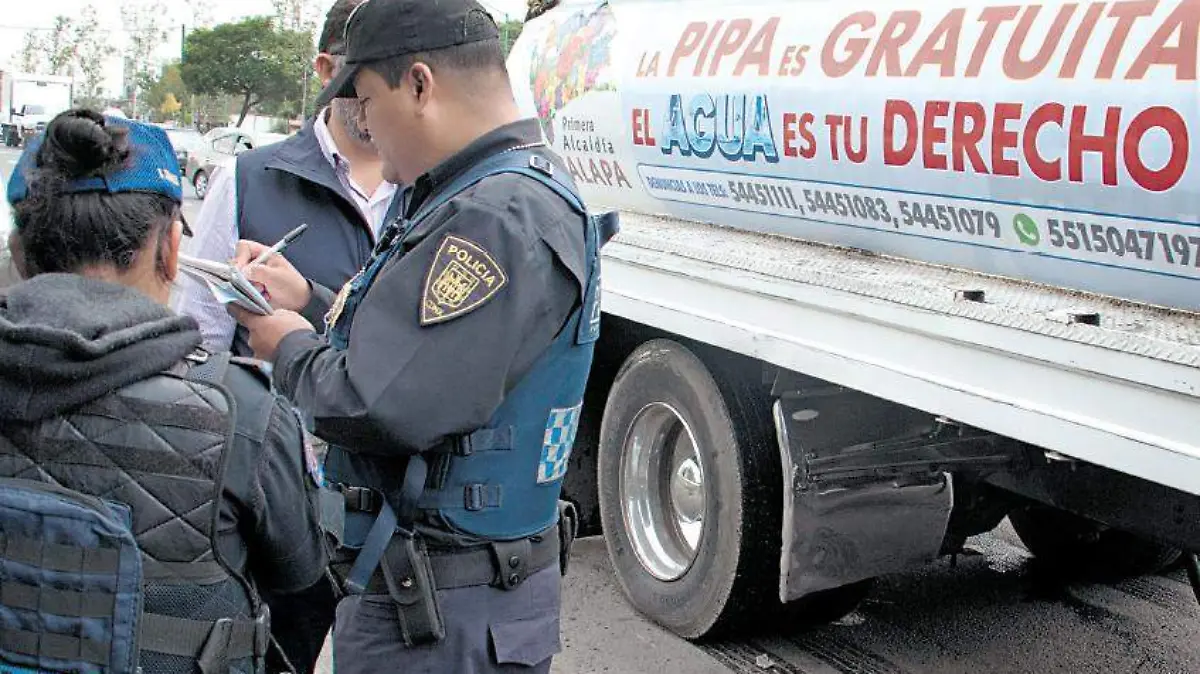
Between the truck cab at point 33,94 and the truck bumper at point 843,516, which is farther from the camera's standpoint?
the truck cab at point 33,94

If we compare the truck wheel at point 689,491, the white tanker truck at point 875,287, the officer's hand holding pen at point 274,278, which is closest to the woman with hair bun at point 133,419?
the officer's hand holding pen at point 274,278

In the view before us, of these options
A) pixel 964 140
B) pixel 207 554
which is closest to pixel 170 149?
pixel 207 554

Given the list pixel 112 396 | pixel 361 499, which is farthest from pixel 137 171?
pixel 361 499

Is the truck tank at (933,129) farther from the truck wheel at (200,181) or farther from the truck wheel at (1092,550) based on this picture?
→ the truck wheel at (200,181)

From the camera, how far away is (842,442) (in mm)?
3719

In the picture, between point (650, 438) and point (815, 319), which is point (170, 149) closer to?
point (815, 319)

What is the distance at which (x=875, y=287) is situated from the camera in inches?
126

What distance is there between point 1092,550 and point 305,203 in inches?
138

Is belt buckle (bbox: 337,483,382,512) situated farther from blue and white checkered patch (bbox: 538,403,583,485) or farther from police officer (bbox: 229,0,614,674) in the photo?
blue and white checkered patch (bbox: 538,403,583,485)

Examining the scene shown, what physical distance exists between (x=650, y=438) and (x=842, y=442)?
0.99 meters

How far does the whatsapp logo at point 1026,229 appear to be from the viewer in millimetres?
2887

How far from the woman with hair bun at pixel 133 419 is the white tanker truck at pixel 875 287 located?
1.69 metres

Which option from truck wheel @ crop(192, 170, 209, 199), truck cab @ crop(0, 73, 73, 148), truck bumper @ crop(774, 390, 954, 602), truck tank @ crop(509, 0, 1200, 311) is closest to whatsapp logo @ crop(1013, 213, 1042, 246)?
truck tank @ crop(509, 0, 1200, 311)

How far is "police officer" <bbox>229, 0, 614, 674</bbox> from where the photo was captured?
1.99 meters
